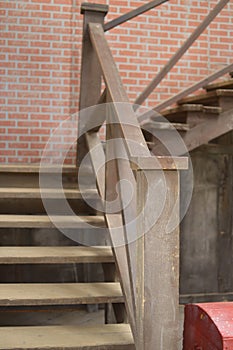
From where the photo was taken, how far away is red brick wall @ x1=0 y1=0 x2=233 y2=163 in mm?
4633

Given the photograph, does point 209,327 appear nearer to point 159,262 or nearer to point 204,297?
point 159,262

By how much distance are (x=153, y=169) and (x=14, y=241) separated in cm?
261

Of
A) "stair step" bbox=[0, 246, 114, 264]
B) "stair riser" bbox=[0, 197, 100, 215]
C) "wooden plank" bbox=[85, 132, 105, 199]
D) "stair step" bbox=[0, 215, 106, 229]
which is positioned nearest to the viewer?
"stair step" bbox=[0, 246, 114, 264]

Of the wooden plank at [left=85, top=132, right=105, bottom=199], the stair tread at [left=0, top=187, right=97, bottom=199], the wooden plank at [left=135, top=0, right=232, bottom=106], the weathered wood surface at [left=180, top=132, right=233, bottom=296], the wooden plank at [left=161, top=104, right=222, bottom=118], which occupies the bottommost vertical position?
the weathered wood surface at [left=180, top=132, right=233, bottom=296]

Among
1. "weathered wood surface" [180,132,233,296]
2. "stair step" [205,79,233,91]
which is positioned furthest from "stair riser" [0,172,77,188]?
"weathered wood surface" [180,132,233,296]

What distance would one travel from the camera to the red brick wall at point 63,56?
4633 mm

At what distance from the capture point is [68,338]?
2.07 m

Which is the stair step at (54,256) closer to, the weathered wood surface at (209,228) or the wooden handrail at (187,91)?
the wooden handrail at (187,91)

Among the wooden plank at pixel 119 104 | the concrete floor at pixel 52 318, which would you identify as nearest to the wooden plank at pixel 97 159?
the wooden plank at pixel 119 104

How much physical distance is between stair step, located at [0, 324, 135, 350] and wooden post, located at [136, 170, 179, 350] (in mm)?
289

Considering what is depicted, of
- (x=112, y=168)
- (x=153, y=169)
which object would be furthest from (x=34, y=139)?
(x=153, y=169)

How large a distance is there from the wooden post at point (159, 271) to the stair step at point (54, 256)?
0.71m

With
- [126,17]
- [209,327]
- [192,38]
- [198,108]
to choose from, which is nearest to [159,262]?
[209,327]

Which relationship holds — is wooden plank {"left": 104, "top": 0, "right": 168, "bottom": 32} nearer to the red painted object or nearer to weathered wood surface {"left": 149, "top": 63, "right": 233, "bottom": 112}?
weathered wood surface {"left": 149, "top": 63, "right": 233, "bottom": 112}
